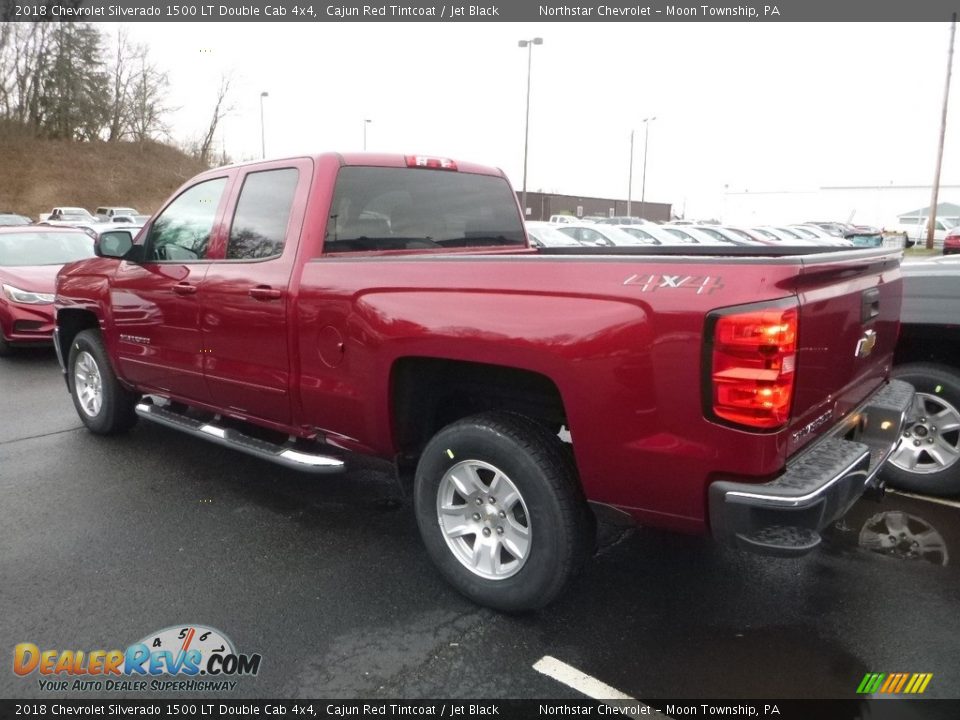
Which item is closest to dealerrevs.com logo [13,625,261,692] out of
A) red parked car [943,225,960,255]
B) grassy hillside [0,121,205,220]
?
red parked car [943,225,960,255]

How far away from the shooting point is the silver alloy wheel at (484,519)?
2.96 metres

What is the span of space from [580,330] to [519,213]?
8.18ft

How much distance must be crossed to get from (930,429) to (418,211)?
327 centimetres

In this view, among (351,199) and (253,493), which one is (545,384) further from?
(253,493)

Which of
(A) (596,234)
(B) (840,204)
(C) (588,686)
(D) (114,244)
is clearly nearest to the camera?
(C) (588,686)

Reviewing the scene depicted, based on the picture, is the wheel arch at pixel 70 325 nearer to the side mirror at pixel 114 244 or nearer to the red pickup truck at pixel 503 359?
the side mirror at pixel 114 244

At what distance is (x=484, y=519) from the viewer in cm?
309

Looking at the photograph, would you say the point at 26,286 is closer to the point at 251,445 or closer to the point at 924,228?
the point at 251,445

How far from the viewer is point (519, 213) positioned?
16.0 feet

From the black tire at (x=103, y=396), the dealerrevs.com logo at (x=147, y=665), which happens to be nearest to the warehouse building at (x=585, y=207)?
the black tire at (x=103, y=396)

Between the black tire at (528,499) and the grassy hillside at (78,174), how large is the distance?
54563mm

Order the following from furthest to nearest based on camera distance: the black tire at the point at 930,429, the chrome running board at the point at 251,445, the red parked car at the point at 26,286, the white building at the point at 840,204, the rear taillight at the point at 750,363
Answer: the white building at the point at 840,204 → the red parked car at the point at 26,286 → the black tire at the point at 930,429 → the chrome running board at the point at 251,445 → the rear taillight at the point at 750,363

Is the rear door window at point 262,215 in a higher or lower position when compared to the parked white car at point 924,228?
lower

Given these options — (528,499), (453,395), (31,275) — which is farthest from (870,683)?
(31,275)
